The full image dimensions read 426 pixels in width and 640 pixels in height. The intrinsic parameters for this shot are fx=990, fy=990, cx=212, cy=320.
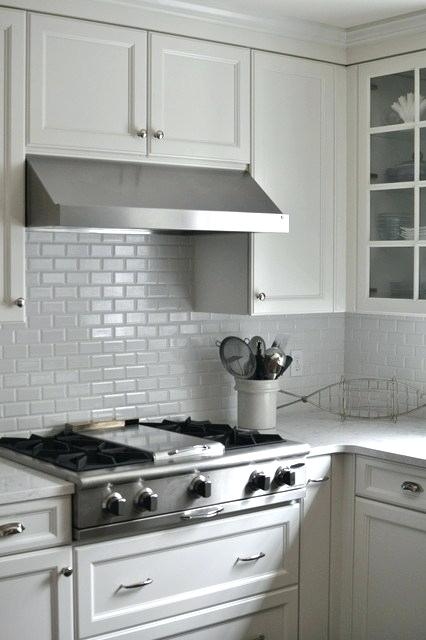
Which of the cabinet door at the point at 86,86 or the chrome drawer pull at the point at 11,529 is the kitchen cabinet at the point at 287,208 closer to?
the cabinet door at the point at 86,86

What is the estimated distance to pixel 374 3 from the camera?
3.76 m

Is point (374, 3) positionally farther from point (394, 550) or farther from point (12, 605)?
point (12, 605)

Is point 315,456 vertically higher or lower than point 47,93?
lower

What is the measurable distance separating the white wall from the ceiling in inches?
36.8

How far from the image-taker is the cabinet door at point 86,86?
333 centimetres

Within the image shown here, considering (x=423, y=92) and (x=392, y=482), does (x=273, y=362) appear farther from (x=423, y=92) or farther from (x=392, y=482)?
(x=423, y=92)

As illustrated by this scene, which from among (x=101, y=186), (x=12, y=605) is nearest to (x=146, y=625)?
(x=12, y=605)

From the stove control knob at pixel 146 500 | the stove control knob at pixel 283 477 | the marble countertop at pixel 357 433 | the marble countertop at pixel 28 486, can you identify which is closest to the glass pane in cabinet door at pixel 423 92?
the marble countertop at pixel 357 433

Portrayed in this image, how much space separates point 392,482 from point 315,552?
40cm

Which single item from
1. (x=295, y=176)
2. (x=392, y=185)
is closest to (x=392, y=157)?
(x=392, y=185)

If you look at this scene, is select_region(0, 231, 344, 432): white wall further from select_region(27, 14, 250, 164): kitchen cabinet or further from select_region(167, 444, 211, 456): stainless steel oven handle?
select_region(167, 444, 211, 456): stainless steel oven handle

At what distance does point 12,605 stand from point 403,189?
2210 millimetres

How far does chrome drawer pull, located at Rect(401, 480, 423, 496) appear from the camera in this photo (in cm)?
350

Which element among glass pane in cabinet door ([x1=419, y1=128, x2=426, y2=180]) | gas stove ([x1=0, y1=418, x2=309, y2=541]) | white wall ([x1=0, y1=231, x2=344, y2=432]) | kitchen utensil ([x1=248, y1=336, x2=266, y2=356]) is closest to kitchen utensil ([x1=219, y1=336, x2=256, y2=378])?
kitchen utensil ([x1=248, y1=336, x2=266, y2=356])
